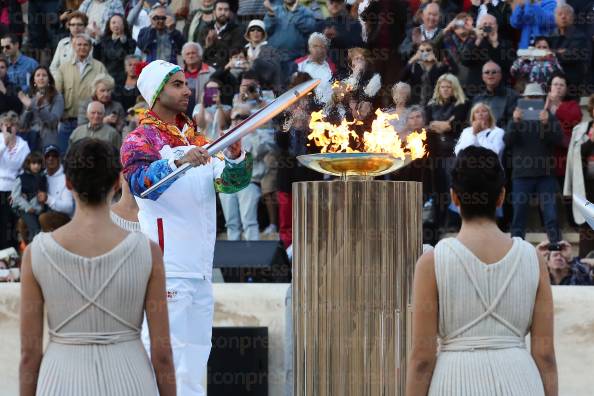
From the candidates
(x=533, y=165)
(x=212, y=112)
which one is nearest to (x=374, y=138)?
(x=533, y=165)

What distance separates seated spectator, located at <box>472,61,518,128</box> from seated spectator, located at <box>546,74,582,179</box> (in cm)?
32

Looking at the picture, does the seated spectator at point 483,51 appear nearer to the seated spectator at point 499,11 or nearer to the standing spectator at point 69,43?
the seated spectator at point 499,11

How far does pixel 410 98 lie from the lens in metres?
11.2

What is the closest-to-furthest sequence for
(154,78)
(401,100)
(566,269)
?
(154,78)
(566,269)
(401,100)

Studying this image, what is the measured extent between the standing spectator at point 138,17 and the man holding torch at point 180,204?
7.91 m

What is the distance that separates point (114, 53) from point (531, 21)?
14.3 feet

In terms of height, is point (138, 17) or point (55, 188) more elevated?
point (138, 17)

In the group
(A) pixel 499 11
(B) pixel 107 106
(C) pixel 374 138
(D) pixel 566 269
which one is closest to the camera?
(C) pixel 374 138

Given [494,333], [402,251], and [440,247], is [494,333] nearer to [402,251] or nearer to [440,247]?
[440,247]

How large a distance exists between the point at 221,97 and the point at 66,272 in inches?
317

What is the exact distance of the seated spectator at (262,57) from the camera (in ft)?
39.2

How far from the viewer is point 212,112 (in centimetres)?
1201

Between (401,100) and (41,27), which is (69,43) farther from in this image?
(401,100)

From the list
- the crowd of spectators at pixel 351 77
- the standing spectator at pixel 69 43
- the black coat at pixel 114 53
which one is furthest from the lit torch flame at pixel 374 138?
the standing spectator at pixel 69 43
